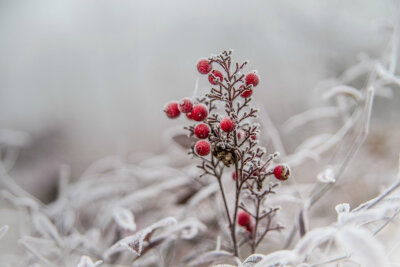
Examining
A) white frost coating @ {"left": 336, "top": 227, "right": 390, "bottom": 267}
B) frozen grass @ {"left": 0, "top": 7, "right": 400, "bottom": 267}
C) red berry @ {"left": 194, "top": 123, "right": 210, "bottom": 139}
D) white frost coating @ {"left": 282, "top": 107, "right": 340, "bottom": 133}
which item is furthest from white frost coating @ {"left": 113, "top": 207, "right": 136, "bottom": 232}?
white frost coating @ {"left": 282, "top": 107, "right": 340, "bottom": 133}

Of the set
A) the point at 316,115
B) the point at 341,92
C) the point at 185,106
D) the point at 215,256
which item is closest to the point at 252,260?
the point at 215,256

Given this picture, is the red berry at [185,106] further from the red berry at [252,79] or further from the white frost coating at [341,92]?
the white frost coating at [341,92]

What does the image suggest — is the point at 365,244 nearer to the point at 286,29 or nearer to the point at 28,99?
the point at 286,29

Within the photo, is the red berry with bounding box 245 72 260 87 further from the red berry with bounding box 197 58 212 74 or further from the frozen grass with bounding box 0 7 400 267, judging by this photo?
the frozen grass with bounding box 0 7 400 267

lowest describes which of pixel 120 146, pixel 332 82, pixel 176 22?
pixel 120 146

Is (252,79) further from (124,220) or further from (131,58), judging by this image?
(131,58)

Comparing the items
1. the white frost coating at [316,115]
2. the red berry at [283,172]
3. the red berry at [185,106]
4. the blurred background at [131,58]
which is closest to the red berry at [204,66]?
the red berry at [185,106]

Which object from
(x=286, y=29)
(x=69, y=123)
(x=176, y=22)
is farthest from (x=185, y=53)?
(x=69, y=123)
